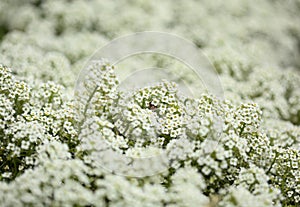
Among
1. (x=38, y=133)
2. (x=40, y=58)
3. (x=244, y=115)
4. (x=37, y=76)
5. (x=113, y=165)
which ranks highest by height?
(x=40, y=58)

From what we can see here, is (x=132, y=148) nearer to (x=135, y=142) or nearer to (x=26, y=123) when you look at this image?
(x=135, y=142)

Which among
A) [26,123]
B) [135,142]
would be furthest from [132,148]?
[26,123]

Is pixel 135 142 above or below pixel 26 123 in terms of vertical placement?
below

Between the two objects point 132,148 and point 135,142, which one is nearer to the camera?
point 132,148

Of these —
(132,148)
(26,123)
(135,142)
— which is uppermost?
(26,123)

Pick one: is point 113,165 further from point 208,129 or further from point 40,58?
point 40,58

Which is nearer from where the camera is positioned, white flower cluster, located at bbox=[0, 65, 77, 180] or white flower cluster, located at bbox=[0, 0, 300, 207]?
white flower cluster, located at bbox=[0, 0, 300, 207]

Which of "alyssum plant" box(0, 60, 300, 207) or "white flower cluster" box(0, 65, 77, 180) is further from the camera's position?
"white flower cluster" box(0, 65, 77, 180)

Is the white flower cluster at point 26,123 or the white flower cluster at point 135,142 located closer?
the white flower cluster at point 135,142

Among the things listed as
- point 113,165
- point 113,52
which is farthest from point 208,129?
point 113,52

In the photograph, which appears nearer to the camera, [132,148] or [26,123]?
[132,148]

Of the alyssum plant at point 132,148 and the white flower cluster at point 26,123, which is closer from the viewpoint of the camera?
the alyssum plant at point 132,148
